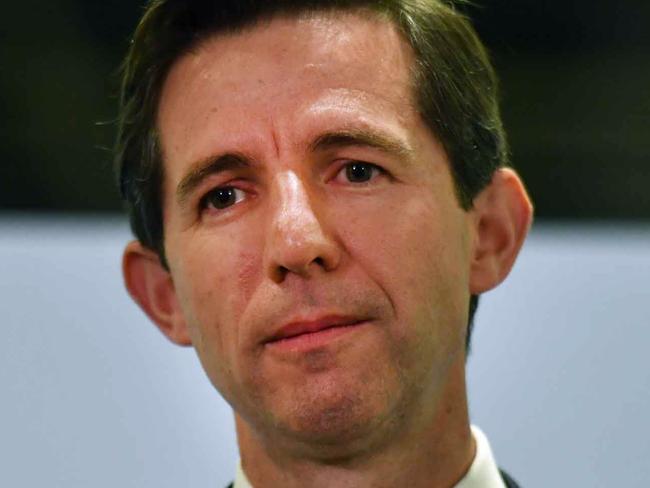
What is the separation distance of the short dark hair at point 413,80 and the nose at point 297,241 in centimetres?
25

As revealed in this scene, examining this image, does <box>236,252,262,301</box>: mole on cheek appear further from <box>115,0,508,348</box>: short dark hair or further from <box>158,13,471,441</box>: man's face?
<box>115,0,508,348</box>: short dark hair

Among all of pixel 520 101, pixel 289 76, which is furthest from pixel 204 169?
pixel 520 101

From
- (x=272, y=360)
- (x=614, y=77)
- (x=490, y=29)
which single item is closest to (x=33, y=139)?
(x=490, y=29)

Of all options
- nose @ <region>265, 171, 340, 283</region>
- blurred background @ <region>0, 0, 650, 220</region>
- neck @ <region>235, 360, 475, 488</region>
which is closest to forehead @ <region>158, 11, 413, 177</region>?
nose @ <region>265, 171, 340, 283</region>

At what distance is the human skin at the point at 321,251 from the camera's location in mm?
1680

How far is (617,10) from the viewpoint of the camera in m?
2.78

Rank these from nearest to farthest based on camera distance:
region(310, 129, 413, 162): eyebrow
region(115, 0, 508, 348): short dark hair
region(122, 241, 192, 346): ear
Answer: region(310, 129, 413, 162): eyebrow
region(115, 0, 508, 348): short dark hair
region(122, 241, 192, 346): ear

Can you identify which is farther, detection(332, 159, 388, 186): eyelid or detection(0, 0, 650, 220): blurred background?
detection(0, 0, 650, 220): blurred background

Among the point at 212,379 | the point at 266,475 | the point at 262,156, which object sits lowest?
the point at 266,475

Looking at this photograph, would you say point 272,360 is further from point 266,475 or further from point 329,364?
point 266,475

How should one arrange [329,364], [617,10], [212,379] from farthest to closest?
1. [617,10]
2. [212,379]
3. [329,364]

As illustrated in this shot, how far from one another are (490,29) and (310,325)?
130 cm

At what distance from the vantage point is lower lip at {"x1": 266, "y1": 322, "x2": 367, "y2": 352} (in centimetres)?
166

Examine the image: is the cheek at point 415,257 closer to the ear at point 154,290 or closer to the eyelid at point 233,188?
the eyelid at point 233,188
